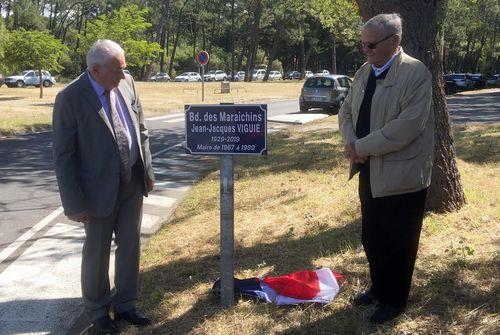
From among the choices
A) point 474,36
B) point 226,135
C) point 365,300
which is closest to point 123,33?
point 226,135

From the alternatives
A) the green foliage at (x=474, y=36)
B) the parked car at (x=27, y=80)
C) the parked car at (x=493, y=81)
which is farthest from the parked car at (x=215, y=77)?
the parked car at (x=493, y=81)

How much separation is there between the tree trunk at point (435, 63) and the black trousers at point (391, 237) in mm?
1990

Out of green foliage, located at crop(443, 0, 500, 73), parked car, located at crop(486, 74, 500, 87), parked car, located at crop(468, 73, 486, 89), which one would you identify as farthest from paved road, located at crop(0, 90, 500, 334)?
parked car, located at crop(486, 74, 500, 87)

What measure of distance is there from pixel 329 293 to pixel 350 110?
1.31 metres

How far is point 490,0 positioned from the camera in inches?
1781

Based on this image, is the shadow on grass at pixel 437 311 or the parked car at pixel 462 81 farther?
the parked car at pixel 462 81

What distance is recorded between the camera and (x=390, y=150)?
317cm

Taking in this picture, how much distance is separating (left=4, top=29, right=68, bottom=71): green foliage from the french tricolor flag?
28.2m

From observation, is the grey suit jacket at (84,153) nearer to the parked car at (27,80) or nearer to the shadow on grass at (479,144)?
the shadow on grass at (479,144)

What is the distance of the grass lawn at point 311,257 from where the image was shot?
356 centimetres

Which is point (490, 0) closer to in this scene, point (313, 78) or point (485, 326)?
point (313, 78)

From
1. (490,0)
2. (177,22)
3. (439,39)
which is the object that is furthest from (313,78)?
(177,22)

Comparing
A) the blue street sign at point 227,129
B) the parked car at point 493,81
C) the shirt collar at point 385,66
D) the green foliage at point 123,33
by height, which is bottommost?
the blue street sign at point 227,129

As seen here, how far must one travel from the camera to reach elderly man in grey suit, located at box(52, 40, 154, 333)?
3.34m
